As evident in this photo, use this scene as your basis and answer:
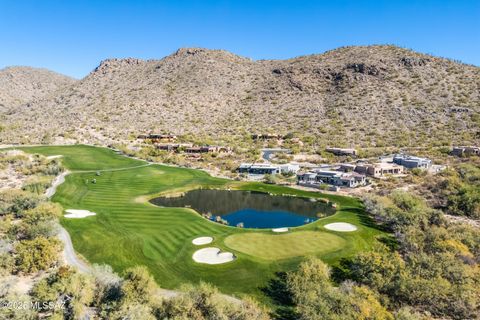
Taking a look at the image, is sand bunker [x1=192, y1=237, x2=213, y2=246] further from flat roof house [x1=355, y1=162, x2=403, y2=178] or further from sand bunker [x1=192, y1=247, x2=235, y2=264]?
flat roof house [x1=355, y1=162, x2=403, y2=178]

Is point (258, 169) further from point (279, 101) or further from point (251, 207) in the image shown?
point (279, 101)

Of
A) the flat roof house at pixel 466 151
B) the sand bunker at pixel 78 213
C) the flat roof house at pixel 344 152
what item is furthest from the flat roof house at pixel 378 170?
the sand bunker at pixel 78 213

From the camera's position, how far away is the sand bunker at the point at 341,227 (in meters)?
41.1

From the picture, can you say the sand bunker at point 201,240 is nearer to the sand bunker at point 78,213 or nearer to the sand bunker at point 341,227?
the sand bunker at point 341,227

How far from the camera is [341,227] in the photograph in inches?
1649

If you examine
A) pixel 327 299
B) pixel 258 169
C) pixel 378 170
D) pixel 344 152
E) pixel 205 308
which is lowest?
pixel 205 308

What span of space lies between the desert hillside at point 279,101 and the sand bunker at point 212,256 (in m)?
76.0

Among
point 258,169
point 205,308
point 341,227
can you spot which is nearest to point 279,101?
point 258,169

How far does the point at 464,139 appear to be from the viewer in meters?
93.2

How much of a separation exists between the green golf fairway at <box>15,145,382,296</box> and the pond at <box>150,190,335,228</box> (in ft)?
8.85

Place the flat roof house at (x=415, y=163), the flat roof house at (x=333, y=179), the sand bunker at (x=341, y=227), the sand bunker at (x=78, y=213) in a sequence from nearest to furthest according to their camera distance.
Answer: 1. the sand bunker at (x=341, y=227)
2. the sand bunker at (x=78, y=213)
3. the flat roof house at (x=333, y=179)
4. the flat roof house at (x=415, y=163)

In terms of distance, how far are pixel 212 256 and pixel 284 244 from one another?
A: 26.5ft

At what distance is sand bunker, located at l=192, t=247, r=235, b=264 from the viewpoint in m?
32.2

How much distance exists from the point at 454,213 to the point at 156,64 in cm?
16884
